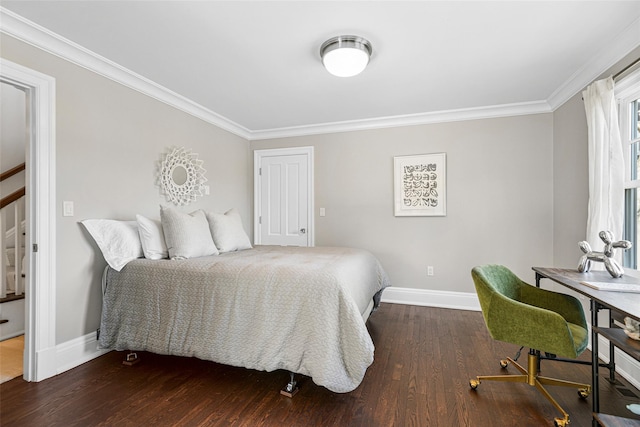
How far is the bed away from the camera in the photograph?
1.84m

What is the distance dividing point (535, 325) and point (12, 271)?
467 cm

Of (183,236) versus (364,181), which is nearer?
(183,236)

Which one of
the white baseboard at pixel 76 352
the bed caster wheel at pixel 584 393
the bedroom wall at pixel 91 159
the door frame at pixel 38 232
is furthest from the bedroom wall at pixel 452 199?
the door frame at pixel 38 232

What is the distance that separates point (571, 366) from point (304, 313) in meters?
2.12

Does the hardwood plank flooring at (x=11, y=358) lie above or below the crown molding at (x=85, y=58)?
below

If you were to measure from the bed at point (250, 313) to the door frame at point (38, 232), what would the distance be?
0.37 meters

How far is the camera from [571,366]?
7.56 ft

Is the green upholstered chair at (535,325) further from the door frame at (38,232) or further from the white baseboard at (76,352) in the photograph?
the door frame at (38,232)

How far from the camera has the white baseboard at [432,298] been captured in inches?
144

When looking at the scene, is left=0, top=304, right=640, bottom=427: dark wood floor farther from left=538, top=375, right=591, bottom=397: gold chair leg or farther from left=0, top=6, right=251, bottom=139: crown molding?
left=0, top=6, right=251, bottom=139: crown molding

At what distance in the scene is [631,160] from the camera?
92.3 inches

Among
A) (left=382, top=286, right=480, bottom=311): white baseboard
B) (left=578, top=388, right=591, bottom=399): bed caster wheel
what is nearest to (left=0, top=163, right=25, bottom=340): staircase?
(left=382, top=286, right=480, bottom=311): white baseboard

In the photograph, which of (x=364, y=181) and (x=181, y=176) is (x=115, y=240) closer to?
(x=181, y=176)

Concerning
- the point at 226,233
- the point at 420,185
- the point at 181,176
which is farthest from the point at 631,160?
the point at 181,176
